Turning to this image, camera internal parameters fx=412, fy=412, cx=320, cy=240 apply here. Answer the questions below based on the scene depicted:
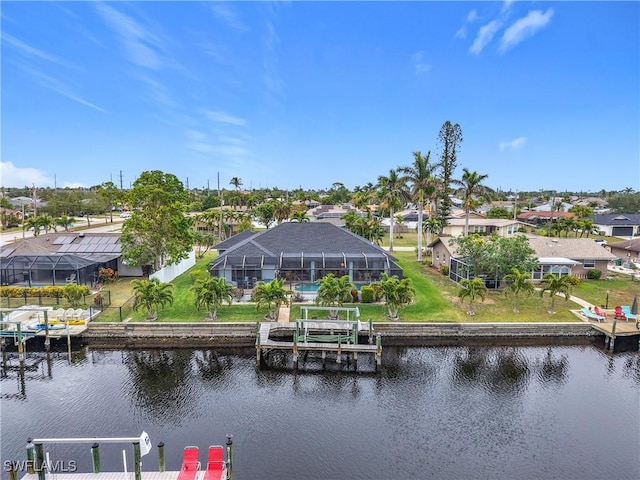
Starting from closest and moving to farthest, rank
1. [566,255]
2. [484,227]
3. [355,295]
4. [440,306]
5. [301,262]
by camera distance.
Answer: [440,306] → [355,295] → [301,262] → [566,255] → [484,227]

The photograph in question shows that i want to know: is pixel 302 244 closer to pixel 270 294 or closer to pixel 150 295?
pixel 270 294

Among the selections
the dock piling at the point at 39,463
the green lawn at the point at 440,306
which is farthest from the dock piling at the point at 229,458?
the green lawn at the point at 440,306

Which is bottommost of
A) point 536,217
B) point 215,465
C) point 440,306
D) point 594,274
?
point 215,465

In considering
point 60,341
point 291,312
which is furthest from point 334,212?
point 60,341

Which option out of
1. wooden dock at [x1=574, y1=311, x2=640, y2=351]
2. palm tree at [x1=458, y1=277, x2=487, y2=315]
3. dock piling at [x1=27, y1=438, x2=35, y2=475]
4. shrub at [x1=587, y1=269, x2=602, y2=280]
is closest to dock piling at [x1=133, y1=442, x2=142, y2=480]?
dock piling at [x1=27, y1=438, x2=35, y2=475]

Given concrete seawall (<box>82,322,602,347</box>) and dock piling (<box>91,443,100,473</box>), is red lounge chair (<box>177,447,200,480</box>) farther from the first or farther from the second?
concrete seawall (<box>82,322,602,347</box>)

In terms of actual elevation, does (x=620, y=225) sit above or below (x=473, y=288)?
above

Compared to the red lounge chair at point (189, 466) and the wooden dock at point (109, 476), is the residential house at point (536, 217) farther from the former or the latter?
the wooden dock at point (109, 476)

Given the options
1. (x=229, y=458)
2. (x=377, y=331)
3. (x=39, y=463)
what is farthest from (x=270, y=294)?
(x=39, y=463)
